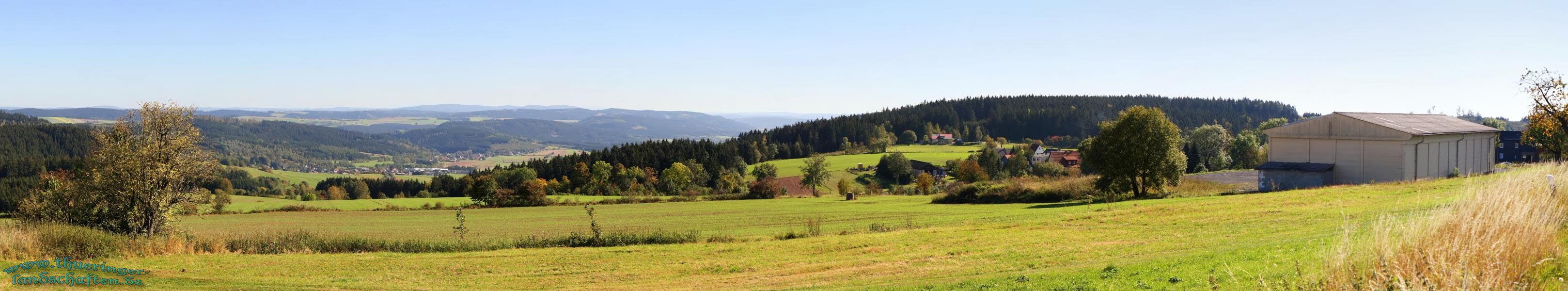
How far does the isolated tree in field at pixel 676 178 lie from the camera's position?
3219 inches

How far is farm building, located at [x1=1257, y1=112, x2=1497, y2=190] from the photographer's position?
36938mm

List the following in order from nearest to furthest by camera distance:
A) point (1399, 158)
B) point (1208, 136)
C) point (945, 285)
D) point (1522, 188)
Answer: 1. point (1522, 188)
2. point (945, 285)
3. point (1399, 158)
4. point (1208, 136)

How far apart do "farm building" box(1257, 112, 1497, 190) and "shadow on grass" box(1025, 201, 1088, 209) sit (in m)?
10.9

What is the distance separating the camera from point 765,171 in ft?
306

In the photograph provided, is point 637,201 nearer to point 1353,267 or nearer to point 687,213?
point 687,213

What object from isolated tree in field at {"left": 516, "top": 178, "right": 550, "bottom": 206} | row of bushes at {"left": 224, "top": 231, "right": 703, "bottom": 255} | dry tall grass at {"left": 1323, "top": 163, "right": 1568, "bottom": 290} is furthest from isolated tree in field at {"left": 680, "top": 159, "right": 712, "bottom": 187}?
dry tall grass at {"left": 1323, "top": 163, "right": 1568, "bottom": 290}

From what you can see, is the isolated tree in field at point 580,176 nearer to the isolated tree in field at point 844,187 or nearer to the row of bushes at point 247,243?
the isolated tree in field at point 844,187

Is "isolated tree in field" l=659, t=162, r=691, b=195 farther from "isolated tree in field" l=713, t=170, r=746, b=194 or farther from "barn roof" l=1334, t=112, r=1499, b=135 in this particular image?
"barn roof" l=1334, t=112, r=1499, b=135

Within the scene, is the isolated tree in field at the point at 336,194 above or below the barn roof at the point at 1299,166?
below

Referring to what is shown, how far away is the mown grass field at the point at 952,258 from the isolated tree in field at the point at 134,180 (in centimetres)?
502

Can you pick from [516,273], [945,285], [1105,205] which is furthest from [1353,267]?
[1105,205]

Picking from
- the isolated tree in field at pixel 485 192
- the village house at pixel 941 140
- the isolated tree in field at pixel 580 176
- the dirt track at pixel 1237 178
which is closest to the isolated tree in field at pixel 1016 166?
the dirt track at pixel 1237 178

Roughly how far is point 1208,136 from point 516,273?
97.6 meters

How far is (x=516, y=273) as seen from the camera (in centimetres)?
1702
